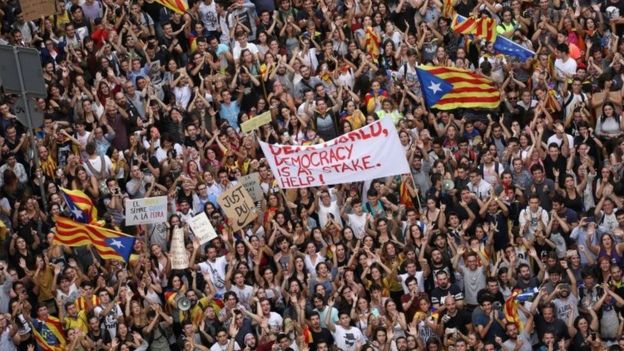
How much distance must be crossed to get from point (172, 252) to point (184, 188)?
133cm

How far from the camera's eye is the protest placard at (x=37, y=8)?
112 ft

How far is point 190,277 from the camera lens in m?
31.1

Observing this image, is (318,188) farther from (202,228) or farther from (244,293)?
(244,293)

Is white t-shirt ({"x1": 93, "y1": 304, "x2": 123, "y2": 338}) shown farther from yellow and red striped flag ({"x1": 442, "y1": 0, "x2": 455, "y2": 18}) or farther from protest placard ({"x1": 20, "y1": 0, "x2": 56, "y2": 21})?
yellow and red striped flag ({"x1": 442, "y1": 0, "x2": 455, "y2": 18})

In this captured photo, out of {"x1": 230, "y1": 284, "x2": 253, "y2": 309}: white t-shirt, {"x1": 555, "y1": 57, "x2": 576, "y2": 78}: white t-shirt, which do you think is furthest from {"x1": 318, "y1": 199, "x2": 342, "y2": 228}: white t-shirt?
{"x1": 555, "y1": 57, "x2": 576, "y2": 78}: white t-shirt

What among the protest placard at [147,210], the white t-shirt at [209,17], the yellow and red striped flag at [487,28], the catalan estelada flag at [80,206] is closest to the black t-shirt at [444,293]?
the protest placard at [147,210]

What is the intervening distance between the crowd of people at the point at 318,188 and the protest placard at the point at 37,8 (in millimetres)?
924

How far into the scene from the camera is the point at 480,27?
35.2 m

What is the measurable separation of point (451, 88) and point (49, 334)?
287 inches

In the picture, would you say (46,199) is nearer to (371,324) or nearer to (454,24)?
(371,324)

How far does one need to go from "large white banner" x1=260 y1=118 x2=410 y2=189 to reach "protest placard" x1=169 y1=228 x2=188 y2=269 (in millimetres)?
1501

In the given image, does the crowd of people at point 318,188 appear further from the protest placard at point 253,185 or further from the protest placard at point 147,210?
the protest placard at point 147,210

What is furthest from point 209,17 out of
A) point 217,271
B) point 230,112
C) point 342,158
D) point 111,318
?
point 111,318

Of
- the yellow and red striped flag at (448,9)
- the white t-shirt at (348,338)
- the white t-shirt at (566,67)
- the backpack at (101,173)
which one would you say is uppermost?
the yellow and red striped flag at (448,9)
